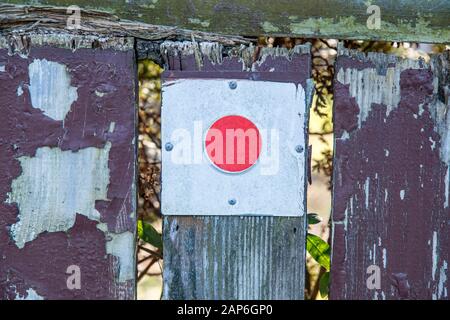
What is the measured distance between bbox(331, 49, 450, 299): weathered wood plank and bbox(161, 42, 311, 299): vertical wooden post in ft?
0.39

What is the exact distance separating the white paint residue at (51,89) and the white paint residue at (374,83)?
0.71 metres

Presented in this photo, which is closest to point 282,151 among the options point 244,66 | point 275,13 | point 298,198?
point 298,198

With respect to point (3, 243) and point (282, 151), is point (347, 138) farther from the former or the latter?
point (3, 243)

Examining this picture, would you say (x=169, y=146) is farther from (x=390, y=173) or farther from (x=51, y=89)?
(x=390, y=173)

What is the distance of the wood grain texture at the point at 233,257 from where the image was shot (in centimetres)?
176

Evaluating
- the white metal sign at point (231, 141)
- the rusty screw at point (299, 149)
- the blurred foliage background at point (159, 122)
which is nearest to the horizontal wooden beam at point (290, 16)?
the white metal sign at point (231, 141)

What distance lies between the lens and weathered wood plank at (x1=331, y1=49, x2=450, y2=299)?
69.6 inches

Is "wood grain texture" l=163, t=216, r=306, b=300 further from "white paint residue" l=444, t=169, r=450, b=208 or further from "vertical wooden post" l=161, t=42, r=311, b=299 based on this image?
"white paint residue" l=444, t=169, r=450, b=208

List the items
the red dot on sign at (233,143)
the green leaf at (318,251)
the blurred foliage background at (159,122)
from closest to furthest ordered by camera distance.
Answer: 1. the red dot on sign at (233,143)
2. the green leaf at (318,251)
3. the blurred foliage background at (159,122)

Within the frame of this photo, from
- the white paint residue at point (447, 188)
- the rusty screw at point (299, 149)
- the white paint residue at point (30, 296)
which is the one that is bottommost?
the white paint residue at point (30, 296)

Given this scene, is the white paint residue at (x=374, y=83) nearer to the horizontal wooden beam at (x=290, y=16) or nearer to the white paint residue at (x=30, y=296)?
the horizontal wooden beam at (x=290, y=16)

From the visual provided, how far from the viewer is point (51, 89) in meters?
1.73

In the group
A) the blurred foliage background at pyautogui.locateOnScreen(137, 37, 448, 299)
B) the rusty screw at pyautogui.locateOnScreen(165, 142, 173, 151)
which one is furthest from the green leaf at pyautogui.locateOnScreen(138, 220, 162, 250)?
the rusty screw at pyautogui.locateOnScreen(165, 142, 173, 151)

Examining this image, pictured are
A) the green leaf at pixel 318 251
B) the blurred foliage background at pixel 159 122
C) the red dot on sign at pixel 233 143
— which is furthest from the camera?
the blurred foliage background at pixel 159 122
